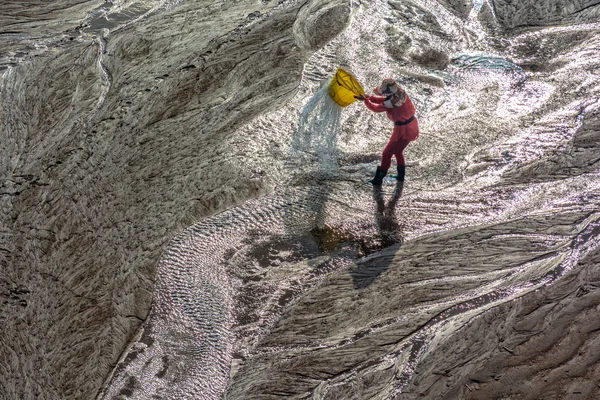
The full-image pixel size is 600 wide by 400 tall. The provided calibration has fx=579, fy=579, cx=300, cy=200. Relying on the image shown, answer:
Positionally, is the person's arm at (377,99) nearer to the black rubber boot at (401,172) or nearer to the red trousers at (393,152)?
the red trousers at (393,152)

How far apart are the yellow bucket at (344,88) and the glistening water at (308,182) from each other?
0.60 feet

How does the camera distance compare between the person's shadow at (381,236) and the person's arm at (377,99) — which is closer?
the person's shadow at (381,236)

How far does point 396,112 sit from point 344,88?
1.19 metres

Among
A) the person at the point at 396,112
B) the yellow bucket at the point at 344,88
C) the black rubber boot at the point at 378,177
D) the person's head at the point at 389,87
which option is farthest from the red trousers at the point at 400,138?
the yellow bucket at the point at 344,88

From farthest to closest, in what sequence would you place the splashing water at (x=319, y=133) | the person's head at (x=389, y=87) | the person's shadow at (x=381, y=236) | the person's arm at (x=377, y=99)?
the splashing water at (x=319, y=133), the person's arm at (x=377, y=99), the person's head at (x=389, y=87), the person's shadow at (x=381, y=236)

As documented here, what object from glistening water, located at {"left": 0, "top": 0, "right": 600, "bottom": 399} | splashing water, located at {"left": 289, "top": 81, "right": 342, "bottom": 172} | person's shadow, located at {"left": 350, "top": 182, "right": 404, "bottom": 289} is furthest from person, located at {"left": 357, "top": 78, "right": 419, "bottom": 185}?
splashing water, located at {"left": 289, "top": 81, "right": 342, "bottom": 172}

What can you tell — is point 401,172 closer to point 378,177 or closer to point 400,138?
point 378,177

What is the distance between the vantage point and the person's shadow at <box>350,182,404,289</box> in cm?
527

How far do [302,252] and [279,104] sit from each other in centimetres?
224

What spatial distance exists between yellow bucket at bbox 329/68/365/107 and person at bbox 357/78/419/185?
0.51m

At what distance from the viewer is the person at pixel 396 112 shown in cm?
551

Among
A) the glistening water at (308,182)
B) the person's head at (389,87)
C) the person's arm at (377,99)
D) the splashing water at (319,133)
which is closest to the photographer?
the glistening water at (308,182)

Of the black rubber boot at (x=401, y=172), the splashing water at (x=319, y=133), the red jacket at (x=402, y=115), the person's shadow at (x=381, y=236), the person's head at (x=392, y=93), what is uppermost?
the person's head at (x=392, y=93)

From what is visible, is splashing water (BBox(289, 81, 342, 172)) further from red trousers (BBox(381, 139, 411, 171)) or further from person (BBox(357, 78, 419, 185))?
person (BBox(357, 78, 419, 185))
